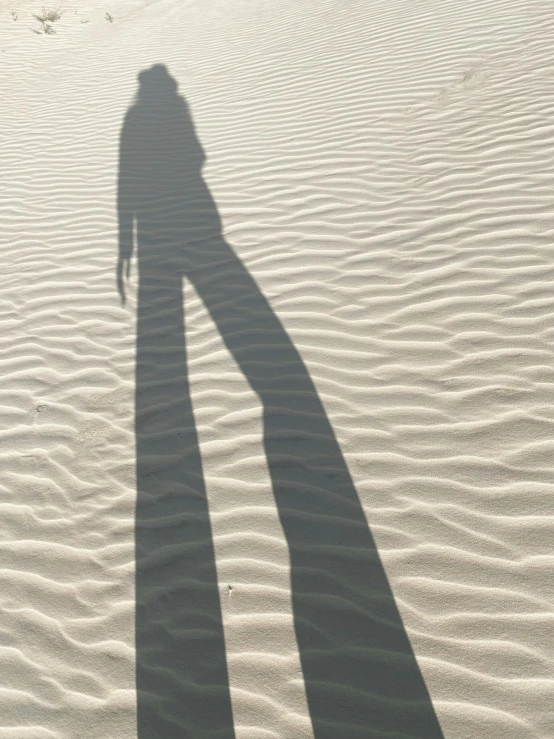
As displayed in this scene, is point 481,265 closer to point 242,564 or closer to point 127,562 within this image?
point 242,564

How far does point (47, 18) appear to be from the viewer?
14.5 metres

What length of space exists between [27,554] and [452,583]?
2.10 metres

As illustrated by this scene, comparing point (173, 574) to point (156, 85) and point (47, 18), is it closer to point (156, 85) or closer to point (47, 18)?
point (156, 85)

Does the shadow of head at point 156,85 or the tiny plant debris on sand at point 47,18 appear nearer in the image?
the shadow of head at point 156,85

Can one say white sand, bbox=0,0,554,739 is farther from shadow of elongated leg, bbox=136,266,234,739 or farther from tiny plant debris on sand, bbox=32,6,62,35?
tiny plant debris on sand, bbox=32,6,62,35

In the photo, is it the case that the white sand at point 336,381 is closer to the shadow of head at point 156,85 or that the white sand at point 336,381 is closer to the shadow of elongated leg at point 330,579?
the shadow of elongated leg at point 330,579

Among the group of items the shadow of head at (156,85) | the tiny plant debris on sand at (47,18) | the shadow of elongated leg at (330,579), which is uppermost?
the tiny plant debris on sand at (47,18)

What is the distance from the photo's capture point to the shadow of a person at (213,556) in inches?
98.5

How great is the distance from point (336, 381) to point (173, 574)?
1.52m

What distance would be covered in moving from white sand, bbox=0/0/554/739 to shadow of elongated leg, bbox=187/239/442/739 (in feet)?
0.20

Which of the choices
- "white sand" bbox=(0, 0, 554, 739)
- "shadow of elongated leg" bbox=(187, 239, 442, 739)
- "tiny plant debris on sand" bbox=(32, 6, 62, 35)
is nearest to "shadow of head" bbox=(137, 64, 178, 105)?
"white sand" bbox=(0, 0, 554, 739)

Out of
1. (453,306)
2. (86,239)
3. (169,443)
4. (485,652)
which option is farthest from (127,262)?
(485,652)

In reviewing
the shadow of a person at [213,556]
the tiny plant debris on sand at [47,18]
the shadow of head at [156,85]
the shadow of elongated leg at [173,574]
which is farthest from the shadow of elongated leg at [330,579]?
the tiny plant debris on sand at [47,18]

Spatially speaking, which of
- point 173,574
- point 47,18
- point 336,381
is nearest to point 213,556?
point 173,574
